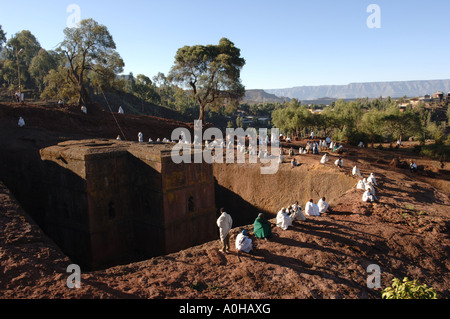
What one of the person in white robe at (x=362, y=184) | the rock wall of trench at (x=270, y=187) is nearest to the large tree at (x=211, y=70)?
the rock wall of trench at (x=270, y=187)

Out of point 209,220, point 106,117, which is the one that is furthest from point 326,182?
point 106,117

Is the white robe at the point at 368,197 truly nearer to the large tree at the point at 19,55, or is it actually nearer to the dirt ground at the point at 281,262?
the dirt ground at the point at 281,262

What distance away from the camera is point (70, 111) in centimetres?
2748

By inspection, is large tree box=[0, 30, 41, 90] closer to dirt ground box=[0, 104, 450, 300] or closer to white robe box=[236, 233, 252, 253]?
dirt ground box=[0, 104, 450, 300]

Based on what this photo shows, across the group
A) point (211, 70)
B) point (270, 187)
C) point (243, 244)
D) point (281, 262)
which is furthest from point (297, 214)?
point (211, 70)

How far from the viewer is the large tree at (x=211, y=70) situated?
96.3 feet

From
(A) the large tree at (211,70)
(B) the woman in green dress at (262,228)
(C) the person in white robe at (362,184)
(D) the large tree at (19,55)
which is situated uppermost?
(D) the large tree at (19,55)

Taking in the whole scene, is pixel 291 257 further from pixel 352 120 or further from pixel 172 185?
pixel 352 120

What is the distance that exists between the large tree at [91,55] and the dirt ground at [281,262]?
706 inches

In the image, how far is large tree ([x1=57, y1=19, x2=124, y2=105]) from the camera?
85.7ft

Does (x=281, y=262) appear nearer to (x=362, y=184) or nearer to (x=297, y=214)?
(x=297, y=214)

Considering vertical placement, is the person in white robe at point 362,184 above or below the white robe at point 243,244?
above

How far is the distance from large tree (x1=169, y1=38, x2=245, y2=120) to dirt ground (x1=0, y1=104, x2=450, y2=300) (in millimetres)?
20057

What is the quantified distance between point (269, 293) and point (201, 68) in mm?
26067
